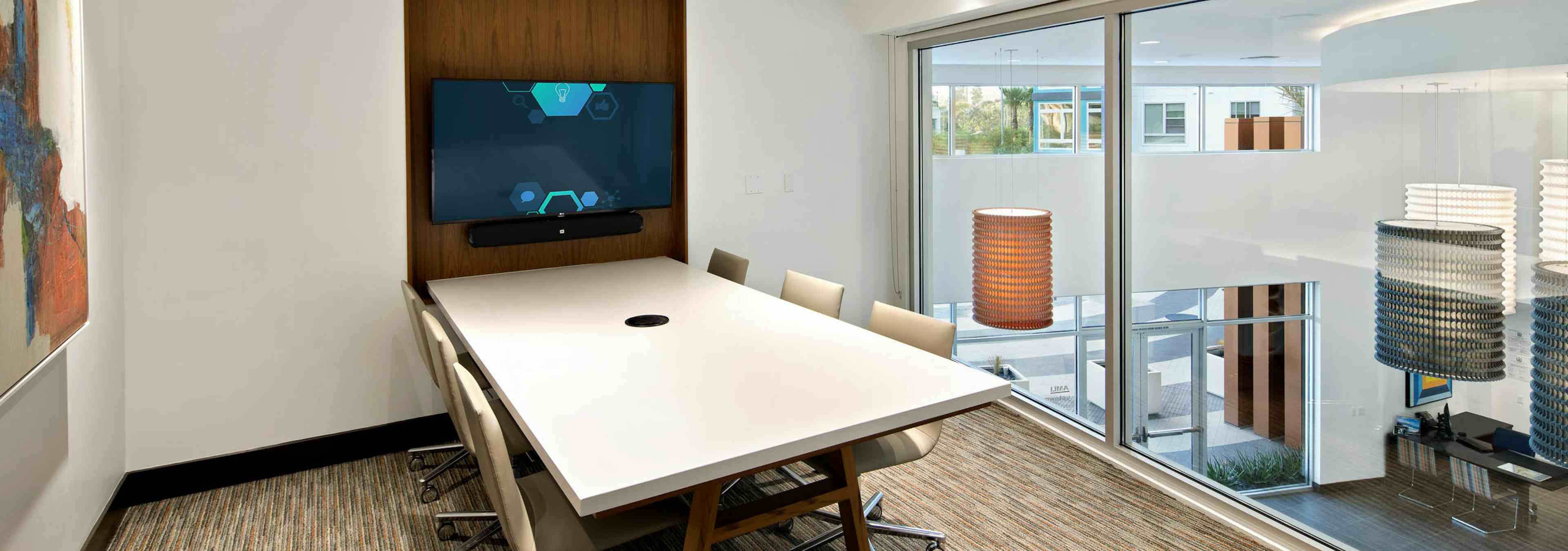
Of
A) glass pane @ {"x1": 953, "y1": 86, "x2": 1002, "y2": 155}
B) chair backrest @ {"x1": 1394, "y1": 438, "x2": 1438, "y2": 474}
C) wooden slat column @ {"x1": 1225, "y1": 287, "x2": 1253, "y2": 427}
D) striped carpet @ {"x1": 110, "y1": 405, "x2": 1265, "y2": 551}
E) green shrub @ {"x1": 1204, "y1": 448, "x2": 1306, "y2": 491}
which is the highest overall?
glass pane @ {"x1": 953, "y1": 86, "x2": 1002, "y2": 155}

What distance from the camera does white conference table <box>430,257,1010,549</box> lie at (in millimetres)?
1810

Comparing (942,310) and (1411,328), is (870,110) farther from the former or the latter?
(1411,328)

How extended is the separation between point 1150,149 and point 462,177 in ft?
9.51

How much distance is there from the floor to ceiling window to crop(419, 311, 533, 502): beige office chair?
240 cm

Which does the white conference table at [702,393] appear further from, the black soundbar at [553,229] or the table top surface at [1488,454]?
the table top surface at [1488,454]

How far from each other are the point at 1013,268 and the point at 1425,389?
187cm

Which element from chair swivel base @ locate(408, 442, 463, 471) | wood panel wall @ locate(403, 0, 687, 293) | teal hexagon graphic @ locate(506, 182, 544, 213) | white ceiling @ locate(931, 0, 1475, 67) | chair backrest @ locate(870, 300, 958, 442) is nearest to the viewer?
white ceiling @ locate(931, 0, 1475, 67)

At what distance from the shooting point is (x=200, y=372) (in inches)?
135

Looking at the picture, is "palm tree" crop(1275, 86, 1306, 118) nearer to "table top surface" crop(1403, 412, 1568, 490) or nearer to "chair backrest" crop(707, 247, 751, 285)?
"table top surface" crop(1403, 412, 1568, 490)

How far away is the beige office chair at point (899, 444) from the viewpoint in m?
2.60

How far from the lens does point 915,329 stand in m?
2.83

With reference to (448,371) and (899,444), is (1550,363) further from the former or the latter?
(448,371)

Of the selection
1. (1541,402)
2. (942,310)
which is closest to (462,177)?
(942,310)

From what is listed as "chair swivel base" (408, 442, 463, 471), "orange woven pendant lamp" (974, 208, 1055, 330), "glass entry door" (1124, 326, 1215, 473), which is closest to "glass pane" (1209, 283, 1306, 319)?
"glass entry door" (1124, 326, 1215, 473)
